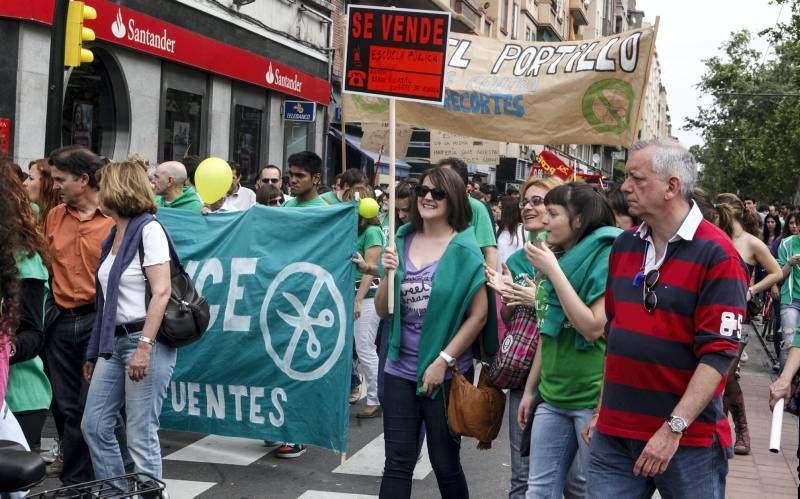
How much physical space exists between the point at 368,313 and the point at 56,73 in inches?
135

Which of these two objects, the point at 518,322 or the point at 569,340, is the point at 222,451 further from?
the point at 569,340

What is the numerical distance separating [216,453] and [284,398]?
76 cm

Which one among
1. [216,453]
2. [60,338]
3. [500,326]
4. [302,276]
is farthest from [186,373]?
[500,326]

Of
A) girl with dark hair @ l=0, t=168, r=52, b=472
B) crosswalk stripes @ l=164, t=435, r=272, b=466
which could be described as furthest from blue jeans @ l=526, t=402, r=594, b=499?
crosswalk stripes @ l=164, t=435, r=272, b=466

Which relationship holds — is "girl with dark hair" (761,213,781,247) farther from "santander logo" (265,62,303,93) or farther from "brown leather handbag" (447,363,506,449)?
"brown leather handbag" (447,363,506,449)

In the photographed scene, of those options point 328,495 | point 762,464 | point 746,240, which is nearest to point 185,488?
point 328,495

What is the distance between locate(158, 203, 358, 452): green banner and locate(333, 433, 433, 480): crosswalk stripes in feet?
1.19

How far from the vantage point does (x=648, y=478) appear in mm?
3799

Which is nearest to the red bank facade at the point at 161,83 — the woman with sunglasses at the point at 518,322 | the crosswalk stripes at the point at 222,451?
the crosswalk stripes at the point at 222,451

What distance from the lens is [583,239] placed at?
182 inches

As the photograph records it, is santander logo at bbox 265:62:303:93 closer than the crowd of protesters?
No

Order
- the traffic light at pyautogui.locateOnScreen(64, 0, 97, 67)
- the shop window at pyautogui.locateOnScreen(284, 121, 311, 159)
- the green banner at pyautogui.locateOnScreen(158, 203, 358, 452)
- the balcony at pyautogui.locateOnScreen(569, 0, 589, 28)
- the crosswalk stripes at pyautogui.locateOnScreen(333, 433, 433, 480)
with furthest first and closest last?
the balcony at pyautogui.locateOnScreen(569, 0, 589, 28) < the shop window at pyautogui.locateOnScreen(284, 121, 311, 159) < the traffic light at pyautogui.locateOnScreen(64, 0, 97, 67) < the crosswalk stripes at pyautogui.locateOnScreen(333, 433, 433, 480) < the green banner at pyautogui.locateOnScreen(158, 203, 358, 452)

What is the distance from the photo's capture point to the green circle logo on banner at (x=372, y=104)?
10.9m

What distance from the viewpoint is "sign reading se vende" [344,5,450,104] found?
621 centimetres
